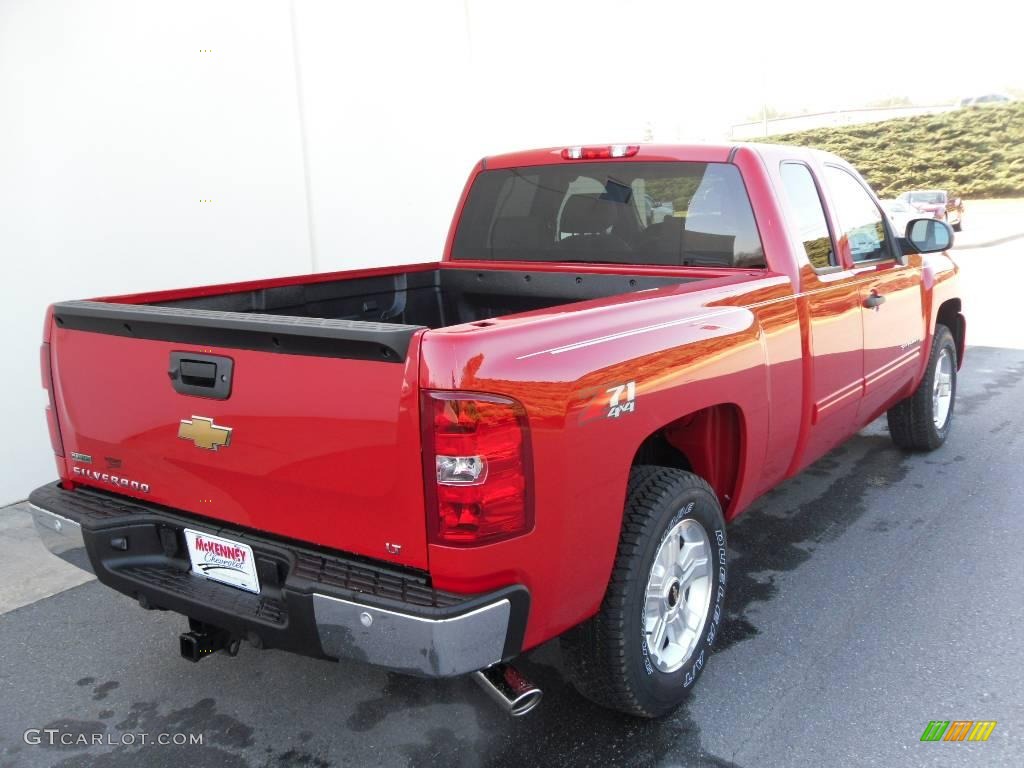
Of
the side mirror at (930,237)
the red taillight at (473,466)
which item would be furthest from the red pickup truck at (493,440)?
the side mirror at (930,237)

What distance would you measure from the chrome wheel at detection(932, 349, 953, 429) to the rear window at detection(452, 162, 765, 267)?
107 inches

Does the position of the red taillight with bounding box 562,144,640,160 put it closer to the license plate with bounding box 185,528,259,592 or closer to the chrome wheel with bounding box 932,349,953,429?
the license plate with bounding box 185,528,259,592

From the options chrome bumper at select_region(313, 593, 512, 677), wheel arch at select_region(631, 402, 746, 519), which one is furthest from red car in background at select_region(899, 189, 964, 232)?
chrome bumper at select_region(313, 593, 512, 677)

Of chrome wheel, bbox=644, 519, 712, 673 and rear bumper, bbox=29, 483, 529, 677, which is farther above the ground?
rear bumper, bbox=29, 483, 529, 677

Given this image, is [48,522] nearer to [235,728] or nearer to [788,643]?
[235,728]

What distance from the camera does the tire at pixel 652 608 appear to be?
258cm

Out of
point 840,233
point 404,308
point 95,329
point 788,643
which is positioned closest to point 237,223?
point 404,308

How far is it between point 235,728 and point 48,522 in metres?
0.90

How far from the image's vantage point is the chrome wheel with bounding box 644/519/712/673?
281 centimetres

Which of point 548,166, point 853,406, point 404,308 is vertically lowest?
point 853,406

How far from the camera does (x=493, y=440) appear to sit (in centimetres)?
212

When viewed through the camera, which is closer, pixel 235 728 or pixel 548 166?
pixel 235 728

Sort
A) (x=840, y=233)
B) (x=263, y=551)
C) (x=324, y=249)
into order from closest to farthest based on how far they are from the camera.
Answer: (x=263, y=551) → (x=840, y=233) → (x=324, y=249)

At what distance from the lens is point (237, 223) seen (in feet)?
19.5
